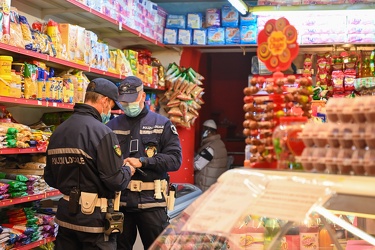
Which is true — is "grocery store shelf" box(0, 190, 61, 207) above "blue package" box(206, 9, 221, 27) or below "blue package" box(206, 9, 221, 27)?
below

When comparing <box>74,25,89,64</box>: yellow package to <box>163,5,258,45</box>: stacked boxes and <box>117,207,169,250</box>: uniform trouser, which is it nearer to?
<box>117,207,169,250</box>: uniform trouser

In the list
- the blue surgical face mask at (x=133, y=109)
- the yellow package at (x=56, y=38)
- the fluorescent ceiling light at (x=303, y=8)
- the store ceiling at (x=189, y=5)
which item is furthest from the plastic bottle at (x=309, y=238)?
the store ceiling at (x=189, y=5)

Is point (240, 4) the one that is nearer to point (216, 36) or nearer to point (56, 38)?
point (216, 36)

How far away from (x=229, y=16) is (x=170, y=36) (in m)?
0.89

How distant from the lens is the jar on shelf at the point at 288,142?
1.98 metres

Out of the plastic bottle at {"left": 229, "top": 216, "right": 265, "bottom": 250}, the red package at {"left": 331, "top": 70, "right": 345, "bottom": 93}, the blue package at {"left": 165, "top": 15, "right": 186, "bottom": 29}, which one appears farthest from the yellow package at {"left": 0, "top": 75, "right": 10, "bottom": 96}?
the red package at {"left": 331, "top": 70, "right": 345, "bottom": 93}

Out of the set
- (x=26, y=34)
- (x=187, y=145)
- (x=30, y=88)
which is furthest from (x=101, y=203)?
(x=187, y=145)

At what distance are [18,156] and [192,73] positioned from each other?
3.75 metres

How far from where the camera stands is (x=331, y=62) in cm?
807

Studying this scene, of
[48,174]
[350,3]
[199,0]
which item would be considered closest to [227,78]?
[199,0]

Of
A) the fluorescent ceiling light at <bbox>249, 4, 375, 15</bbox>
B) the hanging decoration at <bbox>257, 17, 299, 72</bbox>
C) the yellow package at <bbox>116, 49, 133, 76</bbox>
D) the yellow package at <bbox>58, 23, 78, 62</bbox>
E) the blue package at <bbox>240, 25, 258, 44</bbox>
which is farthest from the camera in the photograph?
the blue package at <bbox>240, 25, 258, 44</bbox>

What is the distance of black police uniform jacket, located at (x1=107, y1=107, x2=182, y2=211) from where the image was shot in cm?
474

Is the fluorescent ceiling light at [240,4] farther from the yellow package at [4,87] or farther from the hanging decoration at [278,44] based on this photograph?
the hanging decoration at [278,44]

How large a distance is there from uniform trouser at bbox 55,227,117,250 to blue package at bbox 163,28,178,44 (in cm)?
476
